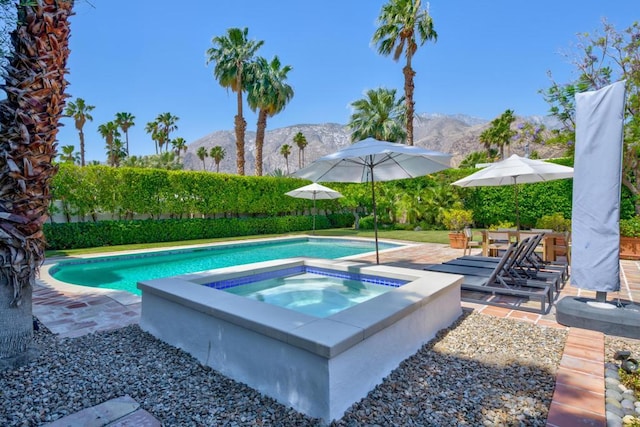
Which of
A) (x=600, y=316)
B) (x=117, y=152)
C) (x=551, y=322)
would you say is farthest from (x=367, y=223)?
(x=117, y=152)

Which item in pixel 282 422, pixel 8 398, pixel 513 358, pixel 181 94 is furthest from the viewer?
pixel 181 94

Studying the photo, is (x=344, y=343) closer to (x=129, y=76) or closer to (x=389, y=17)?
(x=389, y=17)

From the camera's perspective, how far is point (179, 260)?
39.9ft

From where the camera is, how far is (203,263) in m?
11.6

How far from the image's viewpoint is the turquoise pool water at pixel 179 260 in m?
9.27

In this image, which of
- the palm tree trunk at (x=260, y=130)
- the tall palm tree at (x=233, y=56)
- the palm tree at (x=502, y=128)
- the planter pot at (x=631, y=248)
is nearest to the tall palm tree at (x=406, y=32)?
the tall palm tree at (x=233, y=56)

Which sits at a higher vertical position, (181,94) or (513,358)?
(181,94)

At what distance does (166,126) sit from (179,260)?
4354 cm

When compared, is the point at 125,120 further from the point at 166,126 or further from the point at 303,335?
the point at 303,335

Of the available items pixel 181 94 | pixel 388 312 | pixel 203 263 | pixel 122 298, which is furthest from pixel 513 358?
pixel 181 94

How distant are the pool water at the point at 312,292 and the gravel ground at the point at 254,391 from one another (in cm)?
165

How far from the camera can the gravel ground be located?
2521 mm

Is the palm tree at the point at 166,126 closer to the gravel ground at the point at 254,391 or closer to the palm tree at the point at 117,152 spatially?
the palm tree at the point at 117,152

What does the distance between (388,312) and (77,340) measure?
3.74 meters
